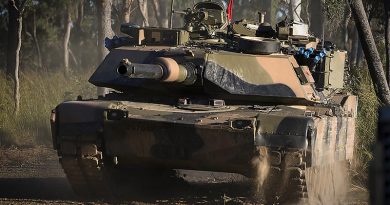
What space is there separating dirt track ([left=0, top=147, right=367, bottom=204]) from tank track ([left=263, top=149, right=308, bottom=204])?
952 millimetres

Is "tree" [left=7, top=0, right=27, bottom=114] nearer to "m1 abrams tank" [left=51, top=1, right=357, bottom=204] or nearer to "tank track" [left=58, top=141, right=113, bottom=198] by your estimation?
"m1 abrams tank" [left=51, top=1, right=357, bottom=204]

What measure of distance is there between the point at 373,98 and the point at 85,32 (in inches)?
1399

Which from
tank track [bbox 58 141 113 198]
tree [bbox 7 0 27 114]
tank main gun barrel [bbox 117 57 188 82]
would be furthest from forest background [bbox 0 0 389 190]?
tank track [bbox 58 141 113 198]

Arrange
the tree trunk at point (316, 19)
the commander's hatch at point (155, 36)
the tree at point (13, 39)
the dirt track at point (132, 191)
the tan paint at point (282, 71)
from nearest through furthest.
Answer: the dirt track at point (132, 191) → the tan paint at point (282, 71) → the commander's hatch at point (155, 36) → the tree at point (13, 39) → the tree trunk at point (316, 19)

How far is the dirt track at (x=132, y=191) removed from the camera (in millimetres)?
8641

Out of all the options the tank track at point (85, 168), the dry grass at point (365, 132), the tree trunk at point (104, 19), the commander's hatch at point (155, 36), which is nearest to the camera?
the tank track at point (85, 168)

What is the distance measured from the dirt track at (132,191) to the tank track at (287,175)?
37.5 inches

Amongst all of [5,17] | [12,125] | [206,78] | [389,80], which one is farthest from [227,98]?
[5,17]

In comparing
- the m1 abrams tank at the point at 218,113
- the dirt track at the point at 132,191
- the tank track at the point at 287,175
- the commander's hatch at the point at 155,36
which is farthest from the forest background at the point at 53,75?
the commander's hatch at the point at 155,36

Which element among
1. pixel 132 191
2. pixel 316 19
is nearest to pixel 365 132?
pixel 132 191

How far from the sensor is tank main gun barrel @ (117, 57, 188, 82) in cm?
757

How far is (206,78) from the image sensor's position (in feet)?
28.5

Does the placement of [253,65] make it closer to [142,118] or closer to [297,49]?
[297,49]

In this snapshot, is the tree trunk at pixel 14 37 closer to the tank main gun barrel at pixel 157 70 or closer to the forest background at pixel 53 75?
the forest background at pixel 53 75
